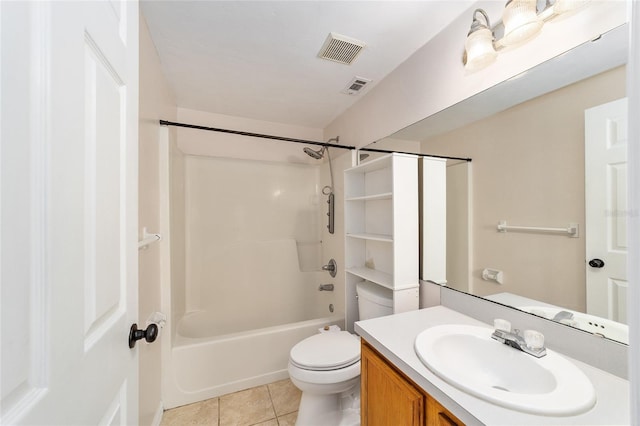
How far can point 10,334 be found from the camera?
0.98 feet

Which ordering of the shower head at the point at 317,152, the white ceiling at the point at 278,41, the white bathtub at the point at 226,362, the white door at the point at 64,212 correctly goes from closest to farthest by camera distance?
the white door at the point at 64,212 < the white ceiling at the point at 278,41 < the white bathtub at the point at 226,362 < the shower head at the point at 317,152

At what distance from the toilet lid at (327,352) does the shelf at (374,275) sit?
40 centimetres

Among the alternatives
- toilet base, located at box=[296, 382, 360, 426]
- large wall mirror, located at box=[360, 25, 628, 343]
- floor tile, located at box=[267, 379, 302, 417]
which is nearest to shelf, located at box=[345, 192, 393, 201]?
large wall mirror, located at box=[360, 25, 628, 343]

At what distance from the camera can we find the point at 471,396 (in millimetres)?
658

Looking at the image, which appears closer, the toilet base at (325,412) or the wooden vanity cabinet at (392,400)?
the wooden vanity cabinet at (392,400)

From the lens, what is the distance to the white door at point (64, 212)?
12.3 inches

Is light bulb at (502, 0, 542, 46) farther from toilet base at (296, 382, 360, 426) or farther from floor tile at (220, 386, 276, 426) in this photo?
floor tile at (220, 386, 276, 426)

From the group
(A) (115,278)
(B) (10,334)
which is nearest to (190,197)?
(A) (115,278)

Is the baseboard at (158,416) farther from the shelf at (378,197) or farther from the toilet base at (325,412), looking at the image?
the shelf at (378,197)

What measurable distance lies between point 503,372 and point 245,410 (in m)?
1.53

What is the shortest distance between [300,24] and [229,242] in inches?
77.4

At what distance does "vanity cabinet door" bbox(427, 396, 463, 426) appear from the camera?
67 centimetres

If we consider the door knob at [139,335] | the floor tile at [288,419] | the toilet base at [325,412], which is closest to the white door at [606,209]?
the toilet base at [325,412]

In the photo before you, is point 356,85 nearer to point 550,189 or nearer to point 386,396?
point 550,189
